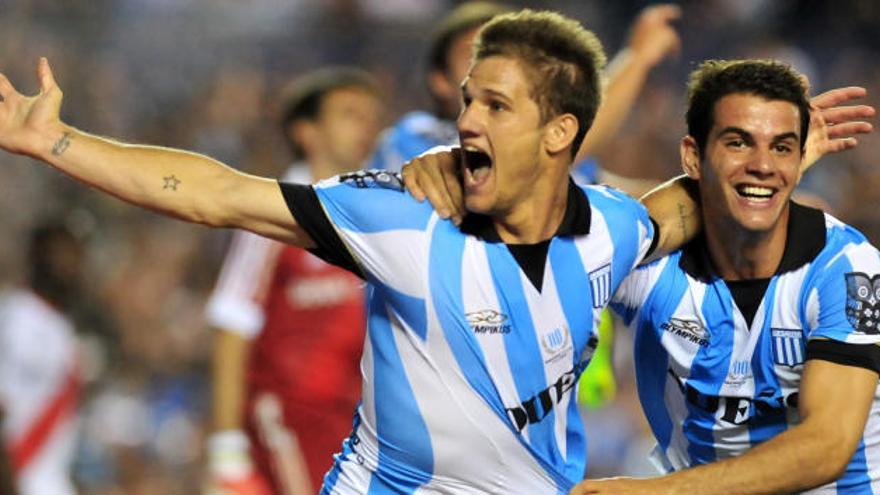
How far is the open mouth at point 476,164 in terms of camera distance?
16.8 feet

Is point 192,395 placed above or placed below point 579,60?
above

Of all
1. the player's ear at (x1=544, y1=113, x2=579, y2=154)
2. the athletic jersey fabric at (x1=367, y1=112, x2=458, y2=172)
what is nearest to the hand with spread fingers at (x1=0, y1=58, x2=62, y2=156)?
the player's ear at (x1=544, y1=113, x2=579, y2=154)

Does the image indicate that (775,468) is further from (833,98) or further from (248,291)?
(248,291)

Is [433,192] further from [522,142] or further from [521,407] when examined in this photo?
[521,407]

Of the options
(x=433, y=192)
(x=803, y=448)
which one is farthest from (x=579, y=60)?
(x=803, y=448)

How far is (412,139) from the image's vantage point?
26.9ft

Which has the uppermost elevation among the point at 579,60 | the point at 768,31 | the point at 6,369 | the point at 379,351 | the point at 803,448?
the point at 768,31

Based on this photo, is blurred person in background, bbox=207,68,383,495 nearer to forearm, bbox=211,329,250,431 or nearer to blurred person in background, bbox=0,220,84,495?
forearm, bbox=211,329,250,431

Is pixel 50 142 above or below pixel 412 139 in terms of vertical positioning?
below

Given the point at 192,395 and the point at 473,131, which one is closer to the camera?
the point at 473,131

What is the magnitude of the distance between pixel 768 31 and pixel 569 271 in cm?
934

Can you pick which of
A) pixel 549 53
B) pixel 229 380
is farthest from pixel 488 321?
pixel 229 380

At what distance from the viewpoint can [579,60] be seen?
17.1 feet

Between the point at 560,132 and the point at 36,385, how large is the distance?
6043 mm
